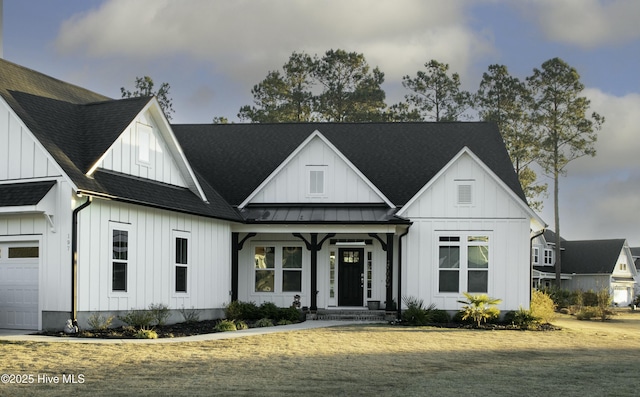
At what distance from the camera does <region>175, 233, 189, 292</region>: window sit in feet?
82.9

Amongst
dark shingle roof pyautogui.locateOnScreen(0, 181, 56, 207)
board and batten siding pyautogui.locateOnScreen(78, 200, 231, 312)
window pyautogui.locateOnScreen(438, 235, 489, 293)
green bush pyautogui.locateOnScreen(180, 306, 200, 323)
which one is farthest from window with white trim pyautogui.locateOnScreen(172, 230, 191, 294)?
window pyautogui.locateOnScreen(438, 235, 489, 293)

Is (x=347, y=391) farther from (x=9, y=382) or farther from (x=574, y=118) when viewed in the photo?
(x=574, y=118)

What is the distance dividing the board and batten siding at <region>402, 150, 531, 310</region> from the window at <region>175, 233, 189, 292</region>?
25.7 ft

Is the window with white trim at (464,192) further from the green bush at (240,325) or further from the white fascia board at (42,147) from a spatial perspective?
the white fascia board at (42,147)

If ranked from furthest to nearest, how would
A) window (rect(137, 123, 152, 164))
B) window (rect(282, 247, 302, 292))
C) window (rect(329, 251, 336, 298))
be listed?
window (rect(282, 247, 302, 292))
window (rect(329, 251, 336, 298))
window (rect(137, 123, 152, 164))

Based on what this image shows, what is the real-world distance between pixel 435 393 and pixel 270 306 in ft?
48.4

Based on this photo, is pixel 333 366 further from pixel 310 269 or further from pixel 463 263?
pixel 310 269

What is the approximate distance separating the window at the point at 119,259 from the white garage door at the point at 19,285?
6.65 feet

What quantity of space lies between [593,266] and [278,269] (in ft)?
146

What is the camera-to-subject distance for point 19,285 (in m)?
21.5

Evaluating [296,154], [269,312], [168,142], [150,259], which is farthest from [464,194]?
[150,259]

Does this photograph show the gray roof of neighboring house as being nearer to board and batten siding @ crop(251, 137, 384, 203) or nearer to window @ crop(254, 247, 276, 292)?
window @ crop(254, 247, 276, 292)

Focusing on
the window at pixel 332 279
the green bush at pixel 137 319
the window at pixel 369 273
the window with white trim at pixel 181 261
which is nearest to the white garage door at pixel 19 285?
the green bush at pixel 137 319

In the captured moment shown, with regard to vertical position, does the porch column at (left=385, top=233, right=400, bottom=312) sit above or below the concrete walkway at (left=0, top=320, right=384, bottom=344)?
above
